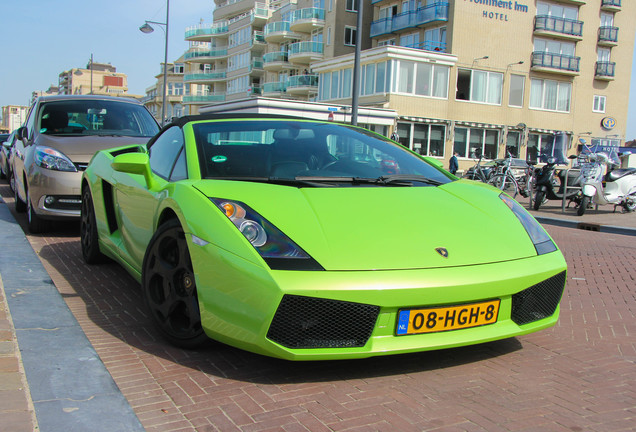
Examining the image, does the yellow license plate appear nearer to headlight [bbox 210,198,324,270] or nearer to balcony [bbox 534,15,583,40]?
headlight [bbox 210,198,324,270]

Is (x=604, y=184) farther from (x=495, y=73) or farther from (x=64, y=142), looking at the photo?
(x=495, y=73)

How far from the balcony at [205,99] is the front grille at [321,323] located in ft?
252

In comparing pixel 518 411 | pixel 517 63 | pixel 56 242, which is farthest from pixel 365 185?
pixel 517 63

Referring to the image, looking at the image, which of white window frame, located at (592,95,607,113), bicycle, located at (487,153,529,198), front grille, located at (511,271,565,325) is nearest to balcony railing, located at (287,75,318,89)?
white window frame, located at (592,95,607,113)

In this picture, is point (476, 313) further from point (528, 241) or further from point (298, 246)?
point (298, 246)

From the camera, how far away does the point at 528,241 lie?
10.8ft

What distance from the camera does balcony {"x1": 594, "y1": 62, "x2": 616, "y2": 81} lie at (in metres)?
46.2

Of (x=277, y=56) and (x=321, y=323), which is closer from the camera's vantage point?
(x=321, y=323)

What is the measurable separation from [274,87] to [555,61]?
2571 cm

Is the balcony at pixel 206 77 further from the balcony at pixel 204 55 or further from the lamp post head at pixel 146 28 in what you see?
the lamp post head at pixel 146 28

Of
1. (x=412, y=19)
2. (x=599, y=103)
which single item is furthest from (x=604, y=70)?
(x=412, y=19)

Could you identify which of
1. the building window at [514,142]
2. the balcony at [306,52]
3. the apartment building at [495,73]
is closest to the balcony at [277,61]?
the balcony at [306,52]

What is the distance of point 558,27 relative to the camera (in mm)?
43531

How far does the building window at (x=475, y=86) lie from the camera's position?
133 ft
